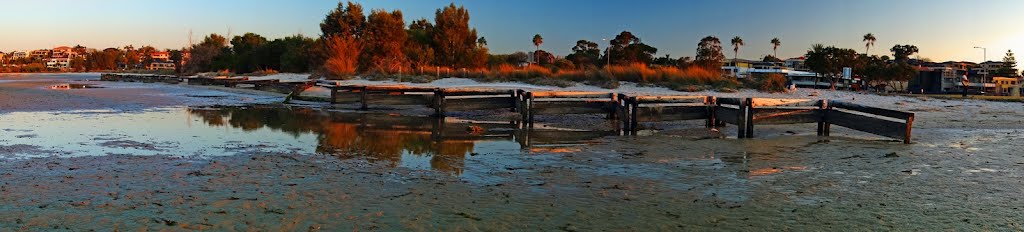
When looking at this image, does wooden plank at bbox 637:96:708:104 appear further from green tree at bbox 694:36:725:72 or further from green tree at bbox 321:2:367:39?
green tree at bbox 694:36:725:72

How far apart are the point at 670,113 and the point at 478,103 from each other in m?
5.42

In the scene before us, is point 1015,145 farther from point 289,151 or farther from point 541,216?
point 289,151

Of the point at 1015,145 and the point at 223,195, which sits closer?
the point at 223,195

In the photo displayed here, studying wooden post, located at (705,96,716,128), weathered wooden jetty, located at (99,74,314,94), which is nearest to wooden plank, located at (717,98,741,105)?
wooden post, located at (705,96,716,128)

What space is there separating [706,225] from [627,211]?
0.78 meters

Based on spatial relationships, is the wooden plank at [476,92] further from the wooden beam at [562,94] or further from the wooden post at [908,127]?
the wooden post at [908,127]

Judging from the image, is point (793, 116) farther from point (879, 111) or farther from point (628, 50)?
point (628, 50)

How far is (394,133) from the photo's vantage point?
1408 centimetres

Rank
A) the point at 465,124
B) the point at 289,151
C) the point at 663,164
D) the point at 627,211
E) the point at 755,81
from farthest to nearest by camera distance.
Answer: the point at 755,81
the point at 465,124
the point at 289,151
the point at 663,164
the point at 627,211

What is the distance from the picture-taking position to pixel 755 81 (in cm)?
2744

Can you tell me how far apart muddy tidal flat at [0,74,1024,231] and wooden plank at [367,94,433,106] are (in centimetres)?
607

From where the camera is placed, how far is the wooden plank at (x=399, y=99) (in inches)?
811

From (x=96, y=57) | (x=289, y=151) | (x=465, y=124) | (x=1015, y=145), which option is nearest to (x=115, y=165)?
(x=289, y=151)

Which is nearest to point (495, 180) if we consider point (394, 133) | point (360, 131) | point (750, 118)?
point (394, 133)
